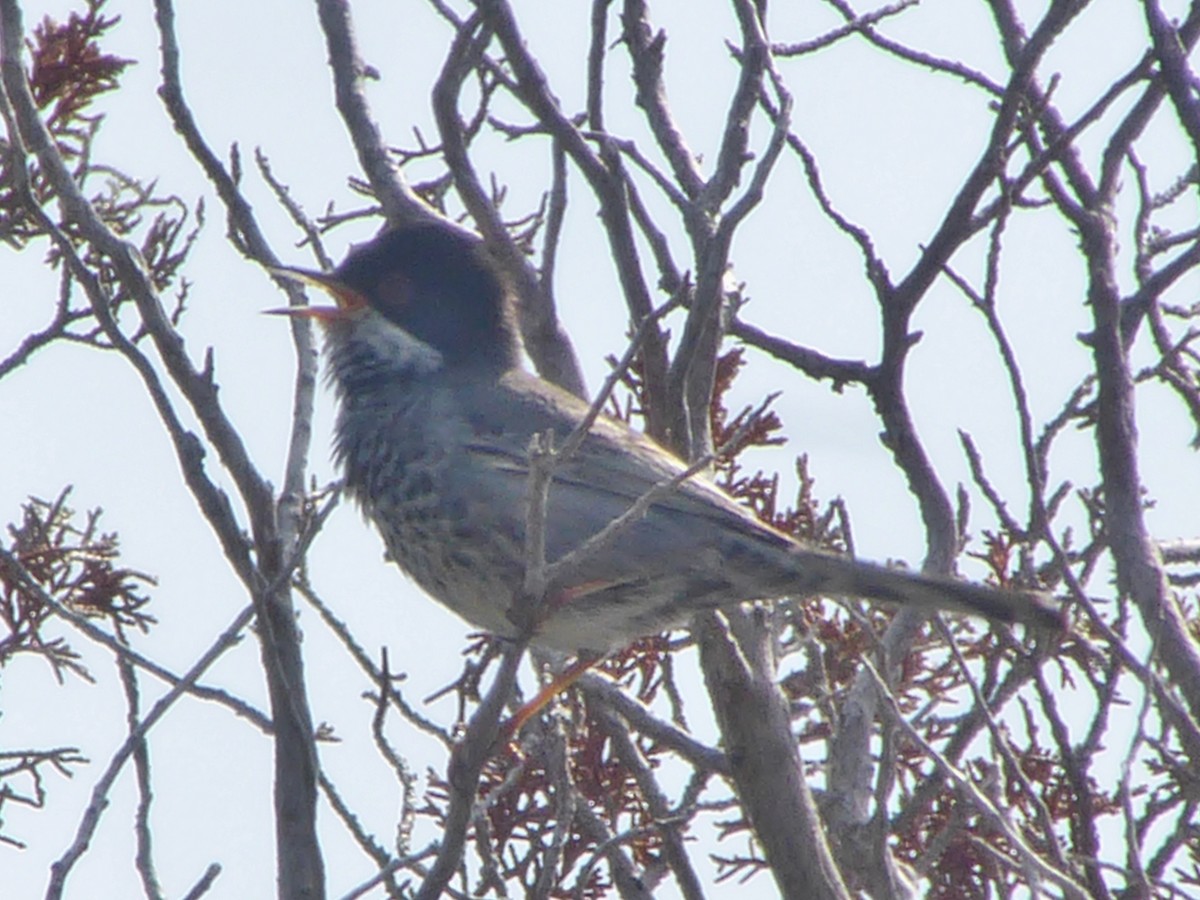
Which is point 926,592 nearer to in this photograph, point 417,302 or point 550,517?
point 550,517

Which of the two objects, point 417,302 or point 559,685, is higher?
point 417,302

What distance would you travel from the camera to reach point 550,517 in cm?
→ 538

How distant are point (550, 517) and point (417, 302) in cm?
130

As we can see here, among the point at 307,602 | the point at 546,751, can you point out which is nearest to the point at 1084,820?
the point at 546,751

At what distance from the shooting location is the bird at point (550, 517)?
5.05m

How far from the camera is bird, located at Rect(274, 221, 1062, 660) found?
5.05 m

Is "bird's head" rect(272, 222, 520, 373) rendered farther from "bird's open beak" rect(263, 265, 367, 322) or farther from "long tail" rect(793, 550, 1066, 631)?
"long tail" rect(793, 550, 1066, 631)

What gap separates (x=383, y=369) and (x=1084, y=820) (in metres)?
2.86

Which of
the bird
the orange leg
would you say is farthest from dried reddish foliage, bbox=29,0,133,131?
the orange leg

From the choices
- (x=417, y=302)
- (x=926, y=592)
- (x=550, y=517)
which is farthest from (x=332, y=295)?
(x=926, y=592)

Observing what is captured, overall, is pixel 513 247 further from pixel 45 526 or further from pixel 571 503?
pixel 45 526

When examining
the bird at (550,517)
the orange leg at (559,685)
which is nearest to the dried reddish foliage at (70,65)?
the bird at (550,517)

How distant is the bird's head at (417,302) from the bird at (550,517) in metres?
0.02

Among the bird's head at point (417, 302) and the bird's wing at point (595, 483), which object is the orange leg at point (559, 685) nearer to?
the bird's wing at point (595, 483)
